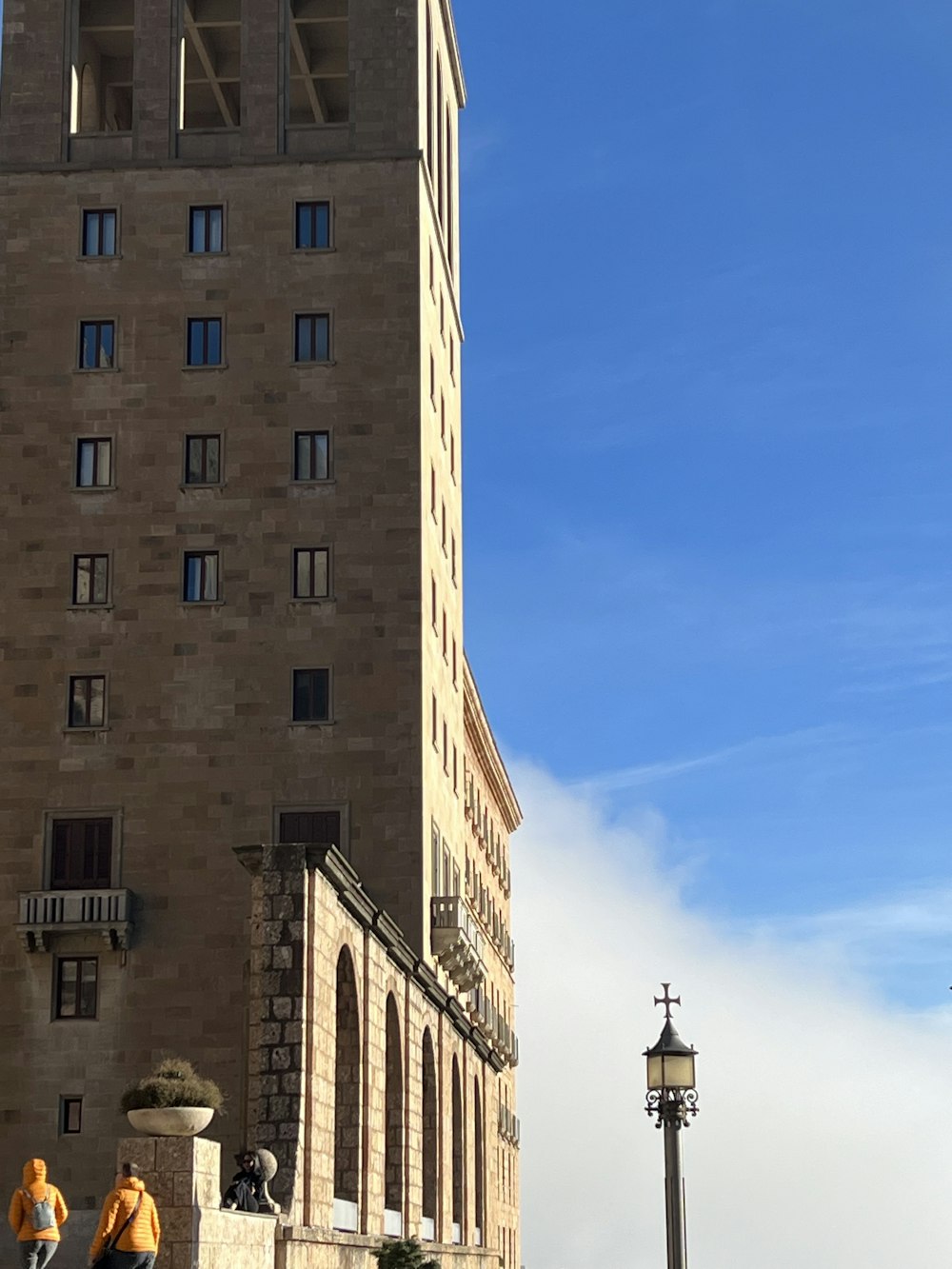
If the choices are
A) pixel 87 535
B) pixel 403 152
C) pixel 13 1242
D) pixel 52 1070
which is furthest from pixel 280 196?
pixel 13 1242

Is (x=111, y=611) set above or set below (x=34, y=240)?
below

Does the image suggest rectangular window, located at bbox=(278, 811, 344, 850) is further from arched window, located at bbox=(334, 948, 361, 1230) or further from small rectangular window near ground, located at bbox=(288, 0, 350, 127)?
small rectangular window near ground, located at bbox=(288, 0, 350, 127)

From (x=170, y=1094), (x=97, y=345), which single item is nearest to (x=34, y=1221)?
(x=170, y=1094)

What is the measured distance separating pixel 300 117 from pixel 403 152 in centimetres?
1267

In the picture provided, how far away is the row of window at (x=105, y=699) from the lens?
55.7 meters

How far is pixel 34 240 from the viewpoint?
59844 millimetres

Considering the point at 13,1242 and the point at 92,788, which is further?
the point at 92,788

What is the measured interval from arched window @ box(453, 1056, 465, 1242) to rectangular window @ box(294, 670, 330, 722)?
35.0 feet

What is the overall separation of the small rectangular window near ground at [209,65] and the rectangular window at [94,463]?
1134cm

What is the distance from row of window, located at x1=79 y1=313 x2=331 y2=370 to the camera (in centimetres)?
5900

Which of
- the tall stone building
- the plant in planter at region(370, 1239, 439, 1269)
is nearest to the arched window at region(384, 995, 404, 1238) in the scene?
the tall stone building

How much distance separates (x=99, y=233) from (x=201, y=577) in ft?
39.2

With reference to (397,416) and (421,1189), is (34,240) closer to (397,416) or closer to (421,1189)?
(397,416)

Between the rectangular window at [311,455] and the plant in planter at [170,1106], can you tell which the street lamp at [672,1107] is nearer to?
the plant in planter at [170,1106]
